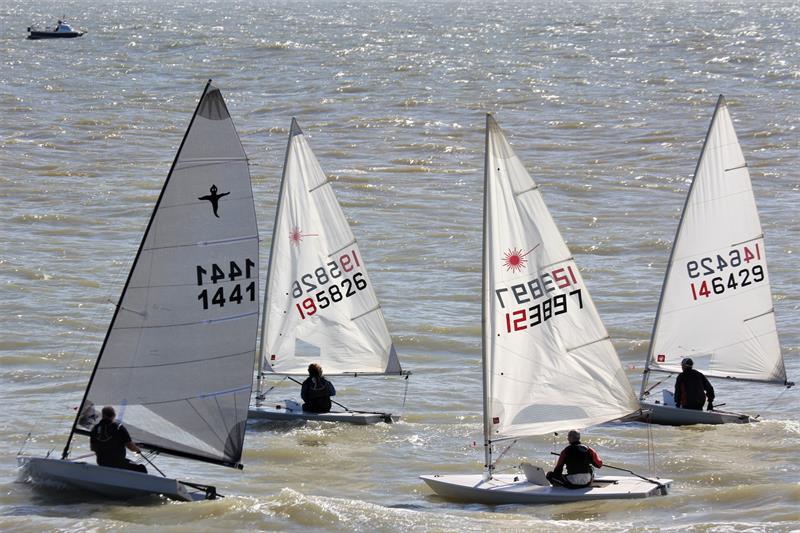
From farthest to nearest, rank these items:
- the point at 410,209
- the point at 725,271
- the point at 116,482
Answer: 1. the point at 410,209
2. the point at 725,271
3. the point at 116,482

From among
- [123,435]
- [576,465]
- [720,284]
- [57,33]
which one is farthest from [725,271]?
[57,33]

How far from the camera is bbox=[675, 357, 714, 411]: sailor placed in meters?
22.0

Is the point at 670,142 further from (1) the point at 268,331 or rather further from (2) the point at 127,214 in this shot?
(1) the point at 268,331

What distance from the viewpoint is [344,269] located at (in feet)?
75.3

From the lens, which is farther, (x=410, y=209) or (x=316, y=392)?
(x=410, y=209)

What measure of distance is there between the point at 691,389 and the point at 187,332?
28.8 ft

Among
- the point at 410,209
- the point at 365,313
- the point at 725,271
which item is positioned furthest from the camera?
the point at 410,209

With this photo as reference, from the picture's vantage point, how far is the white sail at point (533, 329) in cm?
1716

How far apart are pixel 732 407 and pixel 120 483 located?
11286 millimetres

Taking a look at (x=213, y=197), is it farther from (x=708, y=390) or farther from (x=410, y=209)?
(x=410, y=209)

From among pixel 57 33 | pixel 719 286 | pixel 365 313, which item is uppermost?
pixel 57 33

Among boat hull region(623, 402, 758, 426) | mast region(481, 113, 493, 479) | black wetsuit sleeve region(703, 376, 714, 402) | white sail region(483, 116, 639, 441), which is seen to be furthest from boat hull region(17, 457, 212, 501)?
black wetsuit sleeve region(703, 376, 714, 402)

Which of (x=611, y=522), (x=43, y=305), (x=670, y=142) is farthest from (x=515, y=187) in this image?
(x=670, y=142)

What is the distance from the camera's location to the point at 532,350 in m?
17.6
